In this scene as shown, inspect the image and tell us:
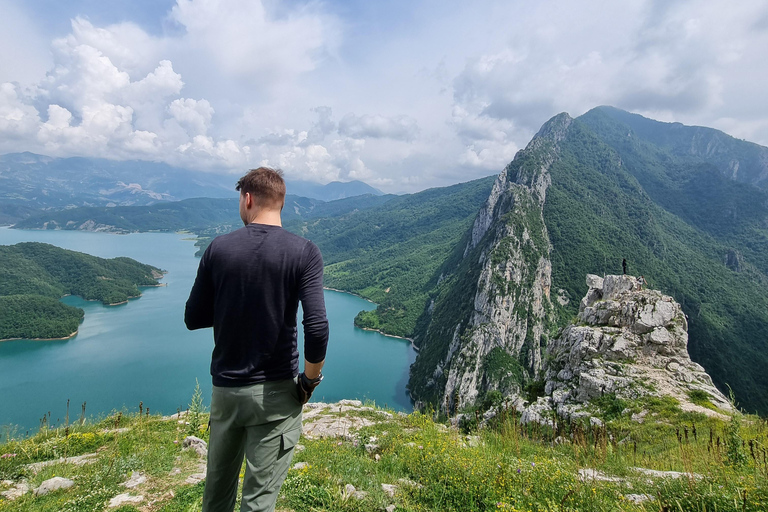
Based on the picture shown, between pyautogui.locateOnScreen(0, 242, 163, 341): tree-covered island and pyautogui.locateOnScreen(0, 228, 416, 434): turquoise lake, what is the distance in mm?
3933

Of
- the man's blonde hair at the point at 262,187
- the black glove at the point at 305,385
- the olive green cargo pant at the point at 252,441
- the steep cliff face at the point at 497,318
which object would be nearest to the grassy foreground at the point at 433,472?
the olive green cargo pant at the point at 252,441

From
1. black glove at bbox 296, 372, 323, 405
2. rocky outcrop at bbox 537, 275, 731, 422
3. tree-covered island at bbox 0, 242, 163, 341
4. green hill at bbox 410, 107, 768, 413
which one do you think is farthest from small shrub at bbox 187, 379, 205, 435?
tree-covered island at bbox 0, 242, 163, 341

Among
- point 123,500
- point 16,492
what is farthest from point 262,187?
point 16,492

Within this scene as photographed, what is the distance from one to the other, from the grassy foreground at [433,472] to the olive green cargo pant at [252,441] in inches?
56.1

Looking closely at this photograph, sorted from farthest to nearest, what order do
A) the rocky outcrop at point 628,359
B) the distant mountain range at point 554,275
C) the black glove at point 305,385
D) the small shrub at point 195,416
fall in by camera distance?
1. the distant mountain range at point 554,275
2. the rocky outcrop at point 628,359
3. the small shrub at point 195,416
4. the black glove at point 305,385

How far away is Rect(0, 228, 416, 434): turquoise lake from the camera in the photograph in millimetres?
48094

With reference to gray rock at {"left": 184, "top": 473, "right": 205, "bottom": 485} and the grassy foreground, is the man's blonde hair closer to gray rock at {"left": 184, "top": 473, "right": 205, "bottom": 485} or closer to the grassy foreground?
the grassy foreground

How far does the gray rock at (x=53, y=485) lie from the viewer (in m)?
3.91

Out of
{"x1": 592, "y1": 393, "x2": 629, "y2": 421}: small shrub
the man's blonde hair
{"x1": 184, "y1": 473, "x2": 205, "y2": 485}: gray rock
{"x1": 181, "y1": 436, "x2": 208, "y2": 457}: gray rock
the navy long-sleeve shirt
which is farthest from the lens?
{"x1": 592, "y1": 393, "x2": 629, "y2": 421}: small shrub

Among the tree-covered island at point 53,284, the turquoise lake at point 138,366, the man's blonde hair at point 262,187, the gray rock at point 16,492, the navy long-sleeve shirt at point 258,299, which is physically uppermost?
the man's blonde hair at point 262,187

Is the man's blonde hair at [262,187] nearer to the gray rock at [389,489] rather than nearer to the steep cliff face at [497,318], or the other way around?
the gray rock at [389,489]

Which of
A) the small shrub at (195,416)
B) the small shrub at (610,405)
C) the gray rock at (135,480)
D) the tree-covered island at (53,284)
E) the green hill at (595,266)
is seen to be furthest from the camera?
→ the tree-covered island at (53,284)

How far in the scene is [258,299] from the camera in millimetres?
2211

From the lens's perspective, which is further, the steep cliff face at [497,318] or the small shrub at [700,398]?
the steep cliff face at [497,318]
